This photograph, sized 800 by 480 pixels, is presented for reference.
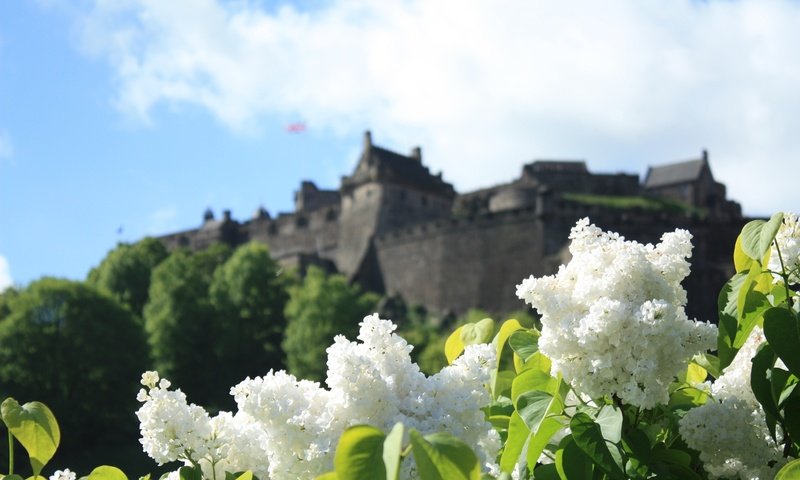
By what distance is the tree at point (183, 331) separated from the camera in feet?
215

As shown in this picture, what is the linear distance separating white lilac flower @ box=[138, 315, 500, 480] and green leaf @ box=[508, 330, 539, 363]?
0.26 metres

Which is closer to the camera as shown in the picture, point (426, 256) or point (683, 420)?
point (683, 420)

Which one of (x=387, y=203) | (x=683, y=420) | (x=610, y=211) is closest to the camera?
(x=683, y=420)

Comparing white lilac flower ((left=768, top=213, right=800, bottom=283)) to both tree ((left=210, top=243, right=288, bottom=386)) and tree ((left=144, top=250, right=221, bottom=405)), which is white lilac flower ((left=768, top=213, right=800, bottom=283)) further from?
tree ((left=210, top=243, right=288, bottom=386))

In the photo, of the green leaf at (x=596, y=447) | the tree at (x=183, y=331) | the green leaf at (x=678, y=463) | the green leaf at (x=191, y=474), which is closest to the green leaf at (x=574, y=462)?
the green leaf at (x=596, y=447)

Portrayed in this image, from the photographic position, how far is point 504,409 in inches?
179

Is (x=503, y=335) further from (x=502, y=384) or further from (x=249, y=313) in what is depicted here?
(x=249, y=313)

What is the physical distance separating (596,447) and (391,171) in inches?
2905

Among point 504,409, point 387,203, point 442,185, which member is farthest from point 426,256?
point 504,409

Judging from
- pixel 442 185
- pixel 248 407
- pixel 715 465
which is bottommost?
pixel 715 465

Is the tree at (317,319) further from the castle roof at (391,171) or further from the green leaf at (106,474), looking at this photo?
the green leaf at (106,474)

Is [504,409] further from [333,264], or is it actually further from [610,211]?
[333,264]

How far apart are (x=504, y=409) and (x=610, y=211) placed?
6251cm

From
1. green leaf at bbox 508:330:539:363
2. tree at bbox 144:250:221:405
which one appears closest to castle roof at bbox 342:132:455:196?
tree at bbox 144:250:221:405
